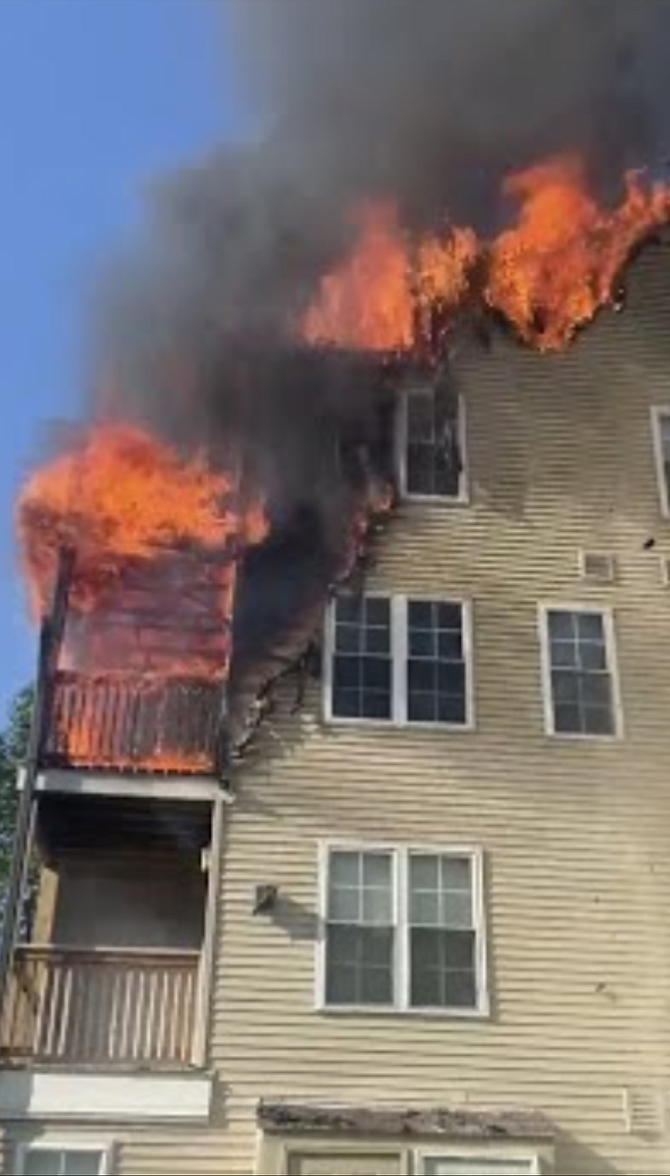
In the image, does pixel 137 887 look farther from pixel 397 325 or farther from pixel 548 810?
pixel 397 325

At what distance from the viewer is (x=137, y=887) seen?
13586 mm

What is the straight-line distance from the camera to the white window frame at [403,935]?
38.7 feet

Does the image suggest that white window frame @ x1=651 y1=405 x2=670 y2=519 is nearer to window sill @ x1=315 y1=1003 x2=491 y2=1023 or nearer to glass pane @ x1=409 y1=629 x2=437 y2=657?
glass pane @ x1=409 y1=629 x2=437 y2=657

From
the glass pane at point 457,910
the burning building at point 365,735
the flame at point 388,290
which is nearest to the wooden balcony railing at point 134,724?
the burning building at point 365,735

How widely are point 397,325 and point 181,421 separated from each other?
2.82 m

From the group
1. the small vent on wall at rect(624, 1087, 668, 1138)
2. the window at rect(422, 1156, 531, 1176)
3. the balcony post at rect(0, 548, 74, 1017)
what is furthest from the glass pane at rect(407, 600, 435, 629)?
the window at rect(422, 1156, 531, 1176)

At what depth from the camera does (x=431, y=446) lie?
1513 centimetres

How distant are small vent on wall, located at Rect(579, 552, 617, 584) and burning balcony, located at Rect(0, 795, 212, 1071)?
483 centimetres

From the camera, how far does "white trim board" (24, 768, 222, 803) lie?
12258 millimetres

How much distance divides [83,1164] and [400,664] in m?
5.52

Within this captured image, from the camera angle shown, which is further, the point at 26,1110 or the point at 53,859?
the point at 53,859

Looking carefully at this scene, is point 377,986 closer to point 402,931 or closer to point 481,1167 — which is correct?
point 402,931

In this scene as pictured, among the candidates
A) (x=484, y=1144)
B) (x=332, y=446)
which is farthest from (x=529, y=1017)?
(x=332, y=446)

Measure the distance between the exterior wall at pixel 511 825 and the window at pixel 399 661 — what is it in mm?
186
